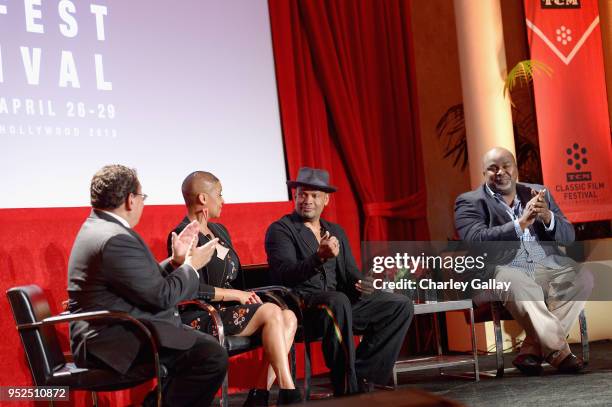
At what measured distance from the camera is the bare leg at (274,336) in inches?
148

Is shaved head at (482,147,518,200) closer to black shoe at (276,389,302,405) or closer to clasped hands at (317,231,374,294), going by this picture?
clasped hands at (317,231,374,294)

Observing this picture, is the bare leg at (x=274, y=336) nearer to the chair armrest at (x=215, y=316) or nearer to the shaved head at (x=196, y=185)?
the chair armrest at (x=215, y=316)

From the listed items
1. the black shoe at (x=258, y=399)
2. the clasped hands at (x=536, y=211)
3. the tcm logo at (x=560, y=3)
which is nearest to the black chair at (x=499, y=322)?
the clasped hands at (x=536, y=211)

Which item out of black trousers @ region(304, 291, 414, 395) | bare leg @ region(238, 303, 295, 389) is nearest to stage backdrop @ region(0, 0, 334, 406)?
black trousers @ region(304, 291, 414, 395)

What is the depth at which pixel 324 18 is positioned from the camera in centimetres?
576

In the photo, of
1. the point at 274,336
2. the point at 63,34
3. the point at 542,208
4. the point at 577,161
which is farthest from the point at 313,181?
the point at 577,161

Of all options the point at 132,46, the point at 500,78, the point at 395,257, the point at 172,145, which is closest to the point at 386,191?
the point at 395,257

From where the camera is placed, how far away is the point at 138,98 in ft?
16.1

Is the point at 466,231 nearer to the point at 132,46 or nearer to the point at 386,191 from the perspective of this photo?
the point at 386,191

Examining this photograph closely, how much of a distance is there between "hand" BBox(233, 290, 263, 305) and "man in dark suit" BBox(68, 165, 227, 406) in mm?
576

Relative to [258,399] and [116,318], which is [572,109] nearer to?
[258,399]

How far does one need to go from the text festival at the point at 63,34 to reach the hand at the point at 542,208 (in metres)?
2.48

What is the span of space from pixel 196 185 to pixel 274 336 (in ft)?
2.80

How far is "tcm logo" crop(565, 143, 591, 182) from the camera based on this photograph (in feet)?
19.3
